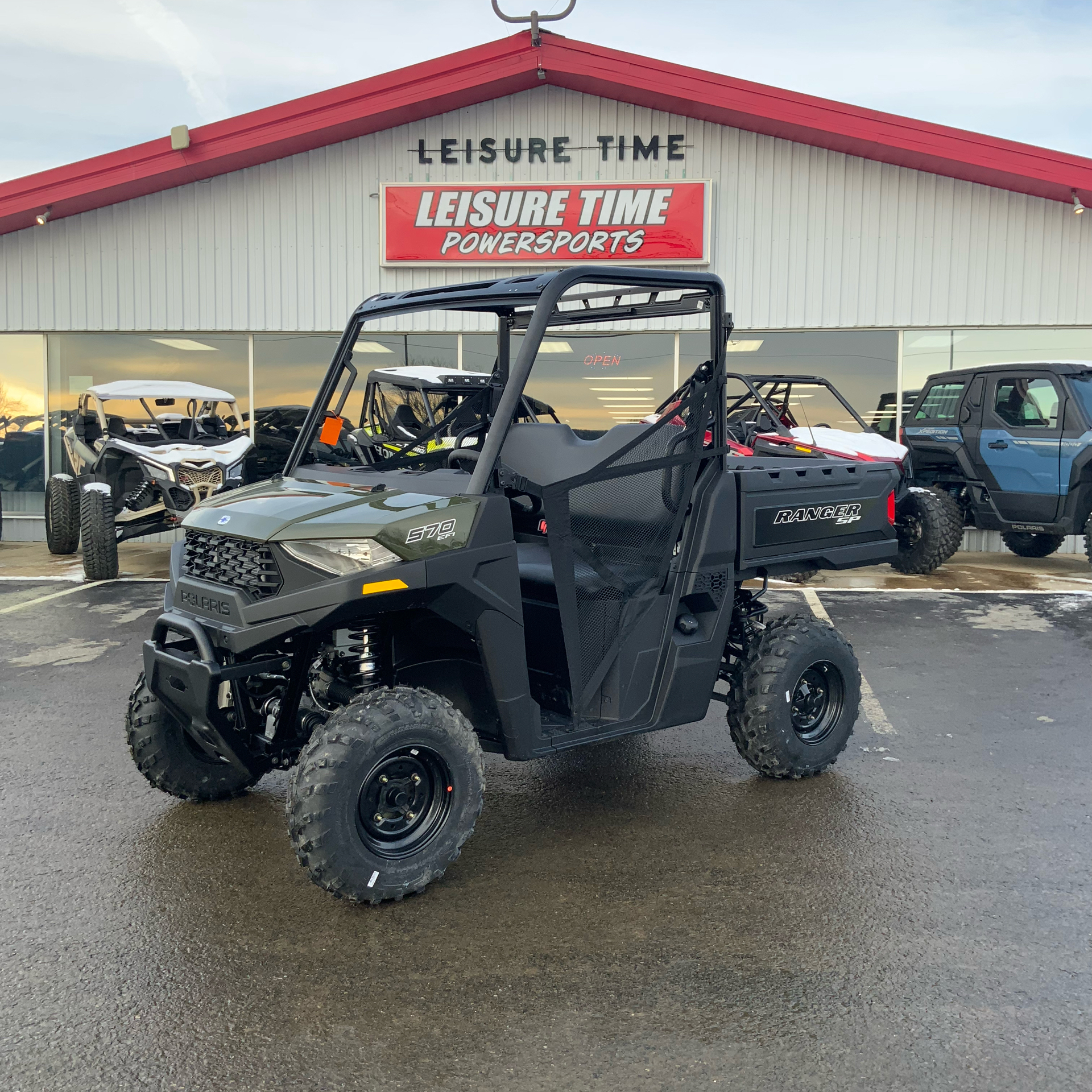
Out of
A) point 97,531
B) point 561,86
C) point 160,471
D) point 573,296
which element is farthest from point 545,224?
point 573,296

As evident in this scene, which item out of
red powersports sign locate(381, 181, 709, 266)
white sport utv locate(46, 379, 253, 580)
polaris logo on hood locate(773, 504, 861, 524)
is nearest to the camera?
polaris logo on hood locate(773, 504, 861, 524)

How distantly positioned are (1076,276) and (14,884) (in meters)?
13.6

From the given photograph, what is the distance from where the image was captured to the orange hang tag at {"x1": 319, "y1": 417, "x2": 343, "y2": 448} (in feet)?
16.1

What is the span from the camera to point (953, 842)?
4285 mm

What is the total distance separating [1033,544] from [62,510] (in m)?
11.3

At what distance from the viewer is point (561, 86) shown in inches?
552

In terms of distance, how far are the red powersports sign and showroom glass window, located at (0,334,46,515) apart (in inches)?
196

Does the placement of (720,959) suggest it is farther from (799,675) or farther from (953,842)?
(799,675)

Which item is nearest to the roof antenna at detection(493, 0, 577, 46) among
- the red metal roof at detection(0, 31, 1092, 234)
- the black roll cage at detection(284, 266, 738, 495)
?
the red metal roof at detection(0, 31, 1092, 234)

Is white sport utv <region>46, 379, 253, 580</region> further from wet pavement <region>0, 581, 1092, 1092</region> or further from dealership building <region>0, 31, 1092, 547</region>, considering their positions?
wet pavement <region>0, 581, 1092, 1092</region>

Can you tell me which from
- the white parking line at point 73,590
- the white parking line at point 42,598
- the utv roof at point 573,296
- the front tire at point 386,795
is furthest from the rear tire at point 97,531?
the front tire at point 386,795

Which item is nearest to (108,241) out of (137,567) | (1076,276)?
(137,567)

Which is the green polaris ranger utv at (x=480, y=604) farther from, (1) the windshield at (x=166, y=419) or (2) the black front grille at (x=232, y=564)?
(1) the windshield at (x=166, y=419)

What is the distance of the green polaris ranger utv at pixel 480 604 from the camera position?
12.1ft
